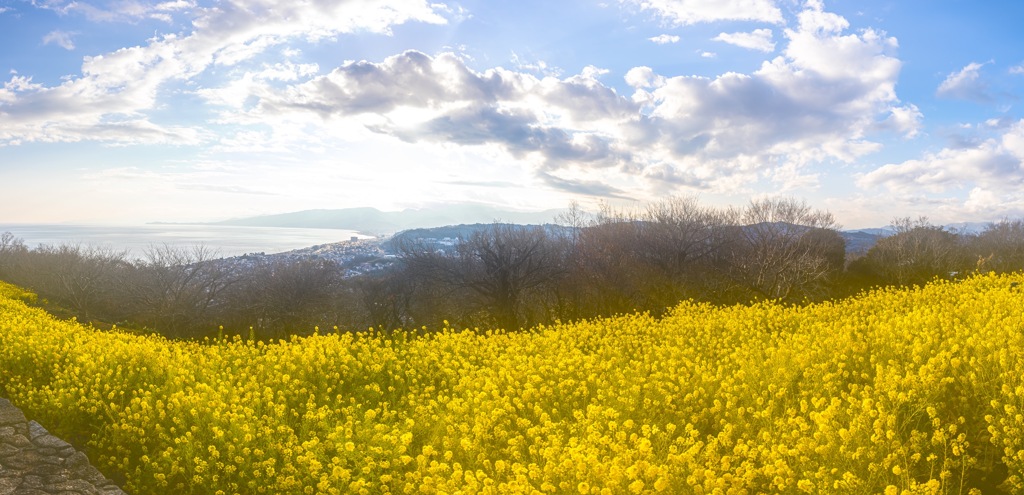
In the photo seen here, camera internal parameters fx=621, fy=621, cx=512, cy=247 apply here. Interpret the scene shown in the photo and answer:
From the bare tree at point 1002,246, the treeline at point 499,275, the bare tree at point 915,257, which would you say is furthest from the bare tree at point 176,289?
the bare tree at point 1002,246

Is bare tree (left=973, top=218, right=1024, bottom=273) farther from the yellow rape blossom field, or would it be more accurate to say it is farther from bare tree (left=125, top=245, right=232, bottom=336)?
bare tree (left=125, top=245, right=232, bottom=336)

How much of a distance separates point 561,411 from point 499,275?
3264cm

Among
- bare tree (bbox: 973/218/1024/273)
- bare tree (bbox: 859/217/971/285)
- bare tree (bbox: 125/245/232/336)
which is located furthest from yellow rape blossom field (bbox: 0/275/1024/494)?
bare tree (bbox: 973/218/1024/273)

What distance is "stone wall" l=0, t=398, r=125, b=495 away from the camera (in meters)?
6.88

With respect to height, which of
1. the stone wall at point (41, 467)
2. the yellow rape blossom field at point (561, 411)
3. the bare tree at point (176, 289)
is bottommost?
the bare tree at point (176, 289)

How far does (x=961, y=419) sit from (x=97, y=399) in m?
10.6

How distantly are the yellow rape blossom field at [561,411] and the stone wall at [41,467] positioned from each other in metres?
0.32

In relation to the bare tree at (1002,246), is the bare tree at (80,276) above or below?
below

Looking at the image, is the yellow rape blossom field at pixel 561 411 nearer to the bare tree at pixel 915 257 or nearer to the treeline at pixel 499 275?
the treeline at pixel 499 275

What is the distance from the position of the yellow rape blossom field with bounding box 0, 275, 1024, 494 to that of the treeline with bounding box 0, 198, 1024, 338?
23118 millimetres

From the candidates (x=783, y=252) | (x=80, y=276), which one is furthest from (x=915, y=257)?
(x=80, y=276)

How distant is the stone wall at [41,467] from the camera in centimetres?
688

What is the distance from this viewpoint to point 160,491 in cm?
699

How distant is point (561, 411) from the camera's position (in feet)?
25.4
